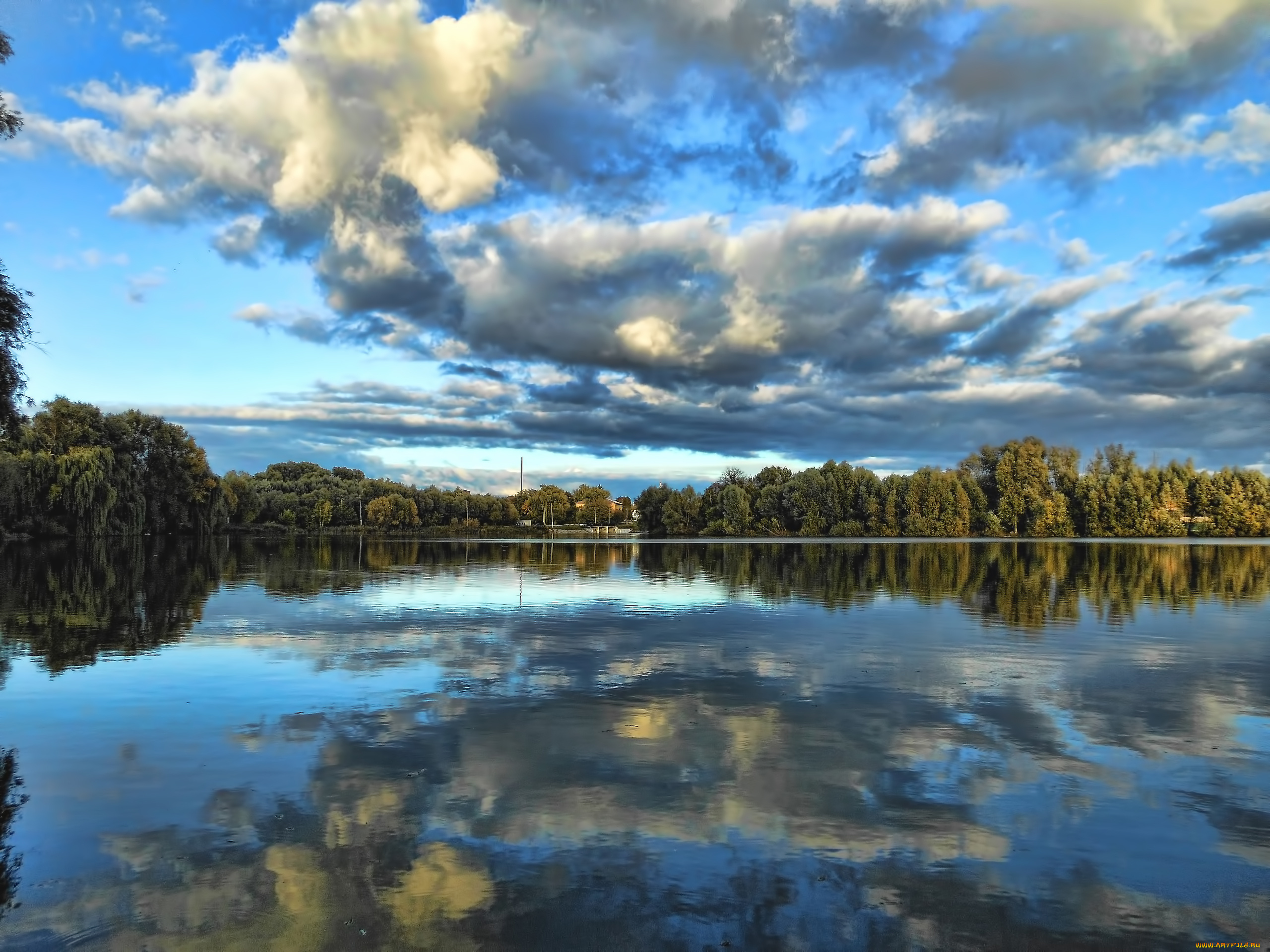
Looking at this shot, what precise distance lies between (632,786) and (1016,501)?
15699 cm

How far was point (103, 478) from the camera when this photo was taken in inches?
3177

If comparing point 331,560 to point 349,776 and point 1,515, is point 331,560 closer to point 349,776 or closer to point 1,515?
point 1,515

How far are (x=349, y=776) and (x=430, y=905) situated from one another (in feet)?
11.9

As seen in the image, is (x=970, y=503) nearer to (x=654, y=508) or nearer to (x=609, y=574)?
(x=654, y=508)

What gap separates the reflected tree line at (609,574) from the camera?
2435 cm

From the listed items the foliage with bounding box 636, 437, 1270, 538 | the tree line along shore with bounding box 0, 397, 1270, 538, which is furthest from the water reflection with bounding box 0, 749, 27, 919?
the foliage with bounding box 636, 437, 1270, 538

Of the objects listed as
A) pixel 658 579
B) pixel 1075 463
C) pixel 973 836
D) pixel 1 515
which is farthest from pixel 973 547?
pixel 1 515

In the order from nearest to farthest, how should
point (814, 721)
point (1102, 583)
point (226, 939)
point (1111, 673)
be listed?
point (226, 939) → point (814, 721) → point (1111, 673) → point (1102, 583)

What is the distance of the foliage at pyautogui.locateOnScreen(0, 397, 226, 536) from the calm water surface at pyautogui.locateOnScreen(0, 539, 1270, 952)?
67.5 m

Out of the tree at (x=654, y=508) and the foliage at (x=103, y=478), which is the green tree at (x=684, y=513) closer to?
the tree at (x=654, y=508)

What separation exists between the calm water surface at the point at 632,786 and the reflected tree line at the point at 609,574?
4.35 feet

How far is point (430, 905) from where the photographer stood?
673 centimetres

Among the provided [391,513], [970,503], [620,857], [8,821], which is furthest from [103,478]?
[970,503]

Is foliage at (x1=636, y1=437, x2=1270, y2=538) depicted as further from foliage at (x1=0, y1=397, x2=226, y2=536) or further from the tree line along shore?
foliage at (x1=0, y1=397, x2=226, y2=536)
